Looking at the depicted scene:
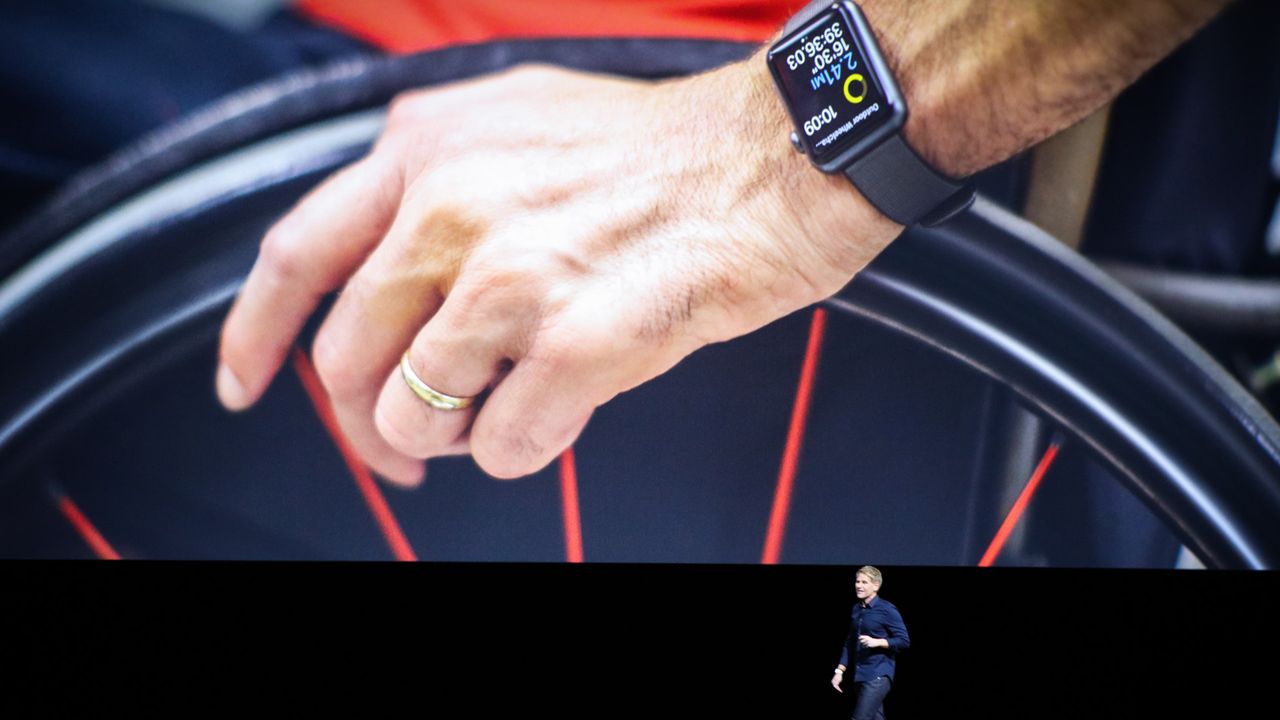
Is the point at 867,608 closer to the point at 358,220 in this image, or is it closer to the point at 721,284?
the point at 721,284

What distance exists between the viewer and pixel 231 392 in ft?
2.71

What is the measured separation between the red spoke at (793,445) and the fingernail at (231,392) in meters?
0.44

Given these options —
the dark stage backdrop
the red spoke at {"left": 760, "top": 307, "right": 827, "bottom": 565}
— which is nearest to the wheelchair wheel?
the red spoke at {"left": 760, "top": 307, "right": 827, "bottom": 565}

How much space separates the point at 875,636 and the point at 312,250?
1.93 ft

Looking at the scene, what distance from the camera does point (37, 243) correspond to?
787 mm

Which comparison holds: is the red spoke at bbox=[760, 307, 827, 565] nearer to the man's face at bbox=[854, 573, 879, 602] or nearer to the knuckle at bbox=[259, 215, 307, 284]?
the man's face at bbox=[854, 573, 879, 602]

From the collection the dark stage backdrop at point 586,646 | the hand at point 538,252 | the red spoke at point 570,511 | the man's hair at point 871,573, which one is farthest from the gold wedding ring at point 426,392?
the man's hair at point 871,573

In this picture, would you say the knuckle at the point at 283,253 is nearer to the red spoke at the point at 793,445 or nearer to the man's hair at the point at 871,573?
the red spoke at the point at 793,445

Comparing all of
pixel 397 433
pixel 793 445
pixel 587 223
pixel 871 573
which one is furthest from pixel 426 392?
pixel 871 573

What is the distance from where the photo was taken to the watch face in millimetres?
660

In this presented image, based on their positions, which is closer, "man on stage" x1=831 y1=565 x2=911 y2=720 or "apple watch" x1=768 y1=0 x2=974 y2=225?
"apple watch" x1=768 y1=0 x2=974 y2=225

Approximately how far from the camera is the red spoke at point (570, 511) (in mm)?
825

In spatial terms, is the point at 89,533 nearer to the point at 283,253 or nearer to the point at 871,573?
the point at 283,253

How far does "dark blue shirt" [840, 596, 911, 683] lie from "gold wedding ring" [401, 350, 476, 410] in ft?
1.39
